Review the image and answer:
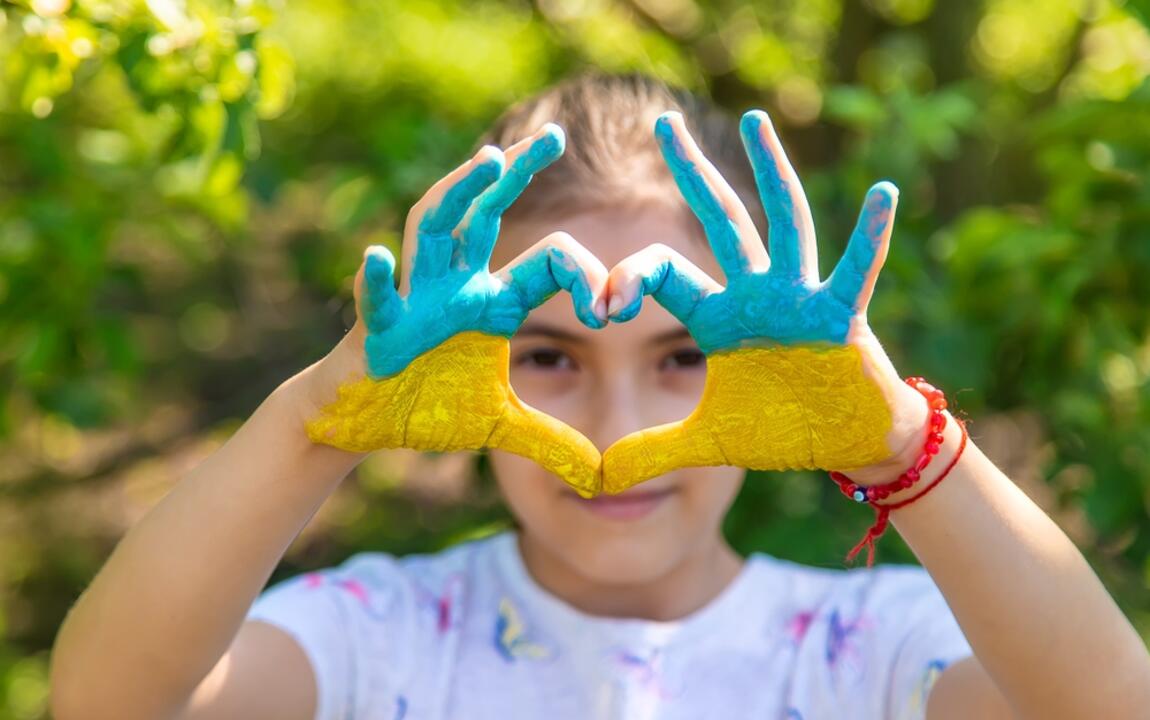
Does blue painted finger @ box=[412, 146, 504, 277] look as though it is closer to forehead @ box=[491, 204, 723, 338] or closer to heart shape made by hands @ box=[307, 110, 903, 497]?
heart shape made by hands @ box=[307, 110, 903, 497]

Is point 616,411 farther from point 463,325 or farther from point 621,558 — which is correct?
point 463,325

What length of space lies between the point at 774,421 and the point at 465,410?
260 millimetres

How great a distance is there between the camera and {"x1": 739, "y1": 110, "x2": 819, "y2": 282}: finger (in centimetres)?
100

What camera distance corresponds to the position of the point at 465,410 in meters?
1.06

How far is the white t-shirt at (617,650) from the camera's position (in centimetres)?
141

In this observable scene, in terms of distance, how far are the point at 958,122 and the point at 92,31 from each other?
48.9 inches

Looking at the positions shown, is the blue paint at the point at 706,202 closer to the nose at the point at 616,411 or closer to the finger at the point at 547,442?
the finger at the point at 547,442

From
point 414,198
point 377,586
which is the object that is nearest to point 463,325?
point 377,586

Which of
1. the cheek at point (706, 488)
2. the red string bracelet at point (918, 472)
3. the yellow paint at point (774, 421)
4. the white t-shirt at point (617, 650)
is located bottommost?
the white t-shirt at point (617, 650)

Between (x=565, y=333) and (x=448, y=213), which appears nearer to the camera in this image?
(x=448, y=213)

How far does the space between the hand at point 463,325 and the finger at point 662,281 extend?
0.7 inches

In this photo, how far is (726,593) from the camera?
1.52 metres

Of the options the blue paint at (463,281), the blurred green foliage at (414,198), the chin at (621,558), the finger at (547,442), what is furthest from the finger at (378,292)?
the blurred green foliage at (414,198)

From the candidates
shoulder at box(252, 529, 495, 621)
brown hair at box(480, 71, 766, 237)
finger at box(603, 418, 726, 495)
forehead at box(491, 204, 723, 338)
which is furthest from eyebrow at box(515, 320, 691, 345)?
shoulder at box(252, 529, 495, 621)
